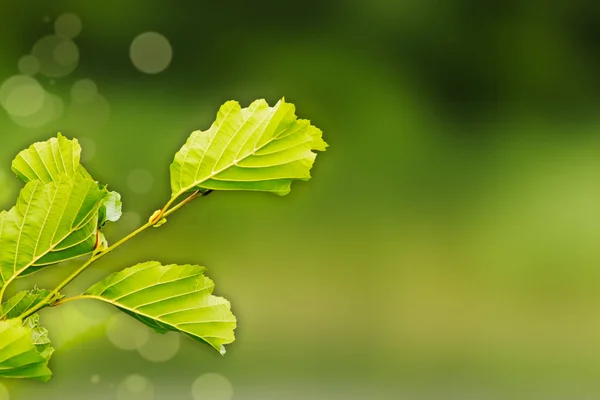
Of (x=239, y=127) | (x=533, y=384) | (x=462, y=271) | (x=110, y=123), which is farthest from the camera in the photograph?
(x=462, y=271)

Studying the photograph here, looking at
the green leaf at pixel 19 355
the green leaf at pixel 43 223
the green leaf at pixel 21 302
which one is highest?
the green leaf at pixel 43 223

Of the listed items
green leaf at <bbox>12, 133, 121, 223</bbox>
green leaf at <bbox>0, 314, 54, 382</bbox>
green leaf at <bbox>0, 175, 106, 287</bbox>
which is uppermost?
green leaf at <bbox>12, 133, 121, 223</bbox>

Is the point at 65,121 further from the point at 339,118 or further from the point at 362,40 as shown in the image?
the point at 362,40

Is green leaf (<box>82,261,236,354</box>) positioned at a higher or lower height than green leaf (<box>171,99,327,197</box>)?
lower

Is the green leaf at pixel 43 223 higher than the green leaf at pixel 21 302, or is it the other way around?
the green leaf at pixel 43 223

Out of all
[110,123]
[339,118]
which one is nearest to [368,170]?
[339,118]

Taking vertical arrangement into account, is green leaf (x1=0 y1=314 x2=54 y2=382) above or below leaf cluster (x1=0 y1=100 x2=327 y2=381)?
below
